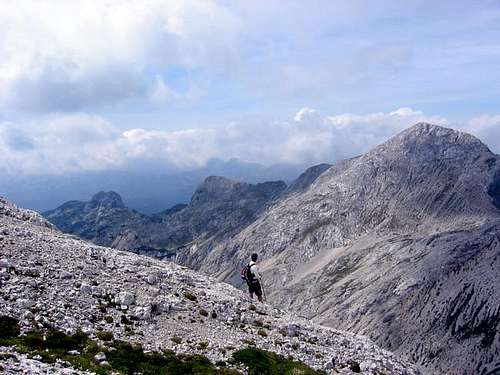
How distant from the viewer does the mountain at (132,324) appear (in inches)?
1001

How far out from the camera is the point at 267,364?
2902cm

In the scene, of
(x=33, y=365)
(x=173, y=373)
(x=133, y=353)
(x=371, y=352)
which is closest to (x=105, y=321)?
(x=133, y=353)

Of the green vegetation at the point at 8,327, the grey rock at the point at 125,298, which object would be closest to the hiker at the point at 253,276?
the grey rock at the point at 125,298

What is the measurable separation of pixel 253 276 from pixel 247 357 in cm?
1332

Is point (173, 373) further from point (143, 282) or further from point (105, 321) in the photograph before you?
point (143, 282)

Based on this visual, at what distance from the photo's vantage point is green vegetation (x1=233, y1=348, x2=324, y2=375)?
28.2 meters

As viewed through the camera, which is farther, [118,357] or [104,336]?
[104,336]

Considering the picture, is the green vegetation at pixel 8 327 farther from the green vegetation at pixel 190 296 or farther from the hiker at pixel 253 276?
the hiker at pixel 253 276

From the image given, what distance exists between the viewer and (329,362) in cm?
3198

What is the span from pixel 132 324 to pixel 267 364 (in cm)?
873

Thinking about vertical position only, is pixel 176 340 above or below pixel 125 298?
below

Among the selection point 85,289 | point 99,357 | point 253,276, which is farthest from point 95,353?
point 253,276

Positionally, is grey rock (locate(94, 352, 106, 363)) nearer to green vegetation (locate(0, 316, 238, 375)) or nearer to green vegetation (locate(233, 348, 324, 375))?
green vegetation (locate(0, 316, 238, 375))

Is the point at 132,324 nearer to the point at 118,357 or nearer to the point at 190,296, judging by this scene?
the point at 118,357
